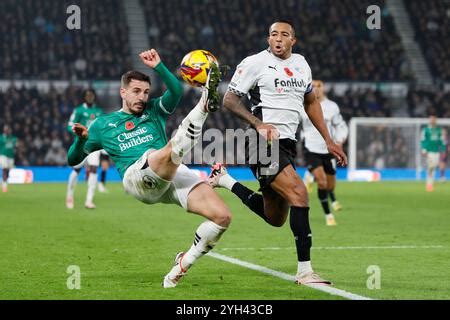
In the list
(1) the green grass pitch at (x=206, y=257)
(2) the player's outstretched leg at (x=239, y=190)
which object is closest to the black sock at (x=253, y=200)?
(2) the player's outstretched leg at (x=239, y=190)

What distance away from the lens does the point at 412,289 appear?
7594 mm

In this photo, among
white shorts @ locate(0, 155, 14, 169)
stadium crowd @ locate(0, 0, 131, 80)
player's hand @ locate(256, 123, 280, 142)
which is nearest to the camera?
player's hand @ locate(256, 123, 280, 142)

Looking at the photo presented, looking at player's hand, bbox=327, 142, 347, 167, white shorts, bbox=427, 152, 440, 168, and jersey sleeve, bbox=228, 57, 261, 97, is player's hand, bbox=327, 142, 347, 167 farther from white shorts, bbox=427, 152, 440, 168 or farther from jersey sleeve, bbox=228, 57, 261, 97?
white shorts, bbox=427, 152, 440, 168

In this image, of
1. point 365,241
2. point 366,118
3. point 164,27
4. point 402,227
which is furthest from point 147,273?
point 164,27

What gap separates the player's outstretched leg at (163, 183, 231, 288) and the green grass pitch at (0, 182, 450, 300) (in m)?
0.16

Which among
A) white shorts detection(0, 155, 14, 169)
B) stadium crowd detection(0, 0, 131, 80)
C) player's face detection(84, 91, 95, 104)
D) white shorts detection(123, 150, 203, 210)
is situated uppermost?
stadium crowd detection(0, 0, 131, 80)

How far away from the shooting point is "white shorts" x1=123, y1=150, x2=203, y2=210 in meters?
7.39

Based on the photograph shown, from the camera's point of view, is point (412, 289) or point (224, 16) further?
point (224, 16)

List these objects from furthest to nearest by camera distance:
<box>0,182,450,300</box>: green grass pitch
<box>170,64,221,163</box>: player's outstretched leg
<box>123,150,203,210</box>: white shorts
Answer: <box>0,182,450,300</box>: green grass pitch → <box>123,150,203,210</box>: white shorts → <box>170,64,221,163</box>: player's outstretched leg

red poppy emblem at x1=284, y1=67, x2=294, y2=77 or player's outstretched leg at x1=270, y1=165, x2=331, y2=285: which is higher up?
red poppy emblem at x1=284, y1=67, x2=294, y2=77

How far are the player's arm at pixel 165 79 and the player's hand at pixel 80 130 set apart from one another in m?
0.72

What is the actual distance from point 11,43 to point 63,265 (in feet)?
85.8

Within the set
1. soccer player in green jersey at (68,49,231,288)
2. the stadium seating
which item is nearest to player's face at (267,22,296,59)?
soccer player in green jersey at (68,49,231,288)
